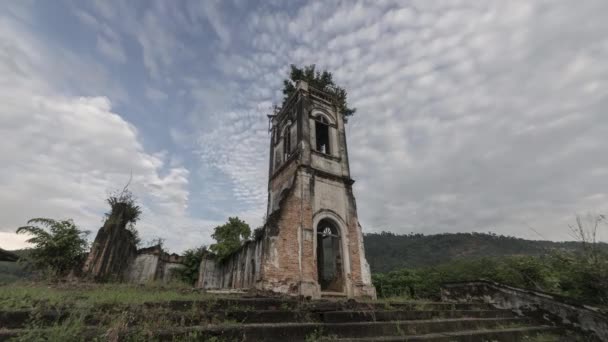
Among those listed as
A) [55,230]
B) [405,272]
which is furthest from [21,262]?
[405,272]

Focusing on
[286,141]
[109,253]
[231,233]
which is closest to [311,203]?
[286,141]

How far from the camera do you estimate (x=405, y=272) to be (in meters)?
22.0

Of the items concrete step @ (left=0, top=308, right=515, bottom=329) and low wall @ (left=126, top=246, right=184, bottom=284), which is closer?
concrete step @ (left=0, top=308, right=515, bottom=329)

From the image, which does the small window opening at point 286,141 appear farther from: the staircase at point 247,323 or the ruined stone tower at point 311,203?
the staircase at point 247,323

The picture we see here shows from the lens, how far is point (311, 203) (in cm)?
1080

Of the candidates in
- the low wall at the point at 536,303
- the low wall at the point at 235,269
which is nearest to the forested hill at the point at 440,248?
the low wall at the point at 235,269

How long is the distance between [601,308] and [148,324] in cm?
911

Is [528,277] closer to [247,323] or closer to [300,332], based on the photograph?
[300,332]

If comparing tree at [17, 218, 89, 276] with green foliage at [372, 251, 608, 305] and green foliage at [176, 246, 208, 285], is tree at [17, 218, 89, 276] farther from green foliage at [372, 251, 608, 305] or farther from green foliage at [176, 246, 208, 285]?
green foliage at [372, 251, 608, 305]

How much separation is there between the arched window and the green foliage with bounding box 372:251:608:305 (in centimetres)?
779

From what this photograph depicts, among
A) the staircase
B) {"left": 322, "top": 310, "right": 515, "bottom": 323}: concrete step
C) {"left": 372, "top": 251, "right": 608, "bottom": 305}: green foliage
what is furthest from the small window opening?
{"left": 322, "top": 310, "right": 515, "bottom": 323}: concrete step

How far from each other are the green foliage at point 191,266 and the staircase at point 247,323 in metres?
13.6

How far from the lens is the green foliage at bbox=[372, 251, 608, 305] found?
22.4ft

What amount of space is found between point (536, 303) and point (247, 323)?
25.5 feet
